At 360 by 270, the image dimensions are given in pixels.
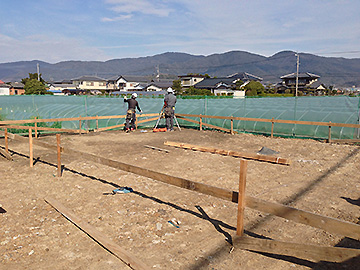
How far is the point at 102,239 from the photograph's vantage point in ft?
15.1

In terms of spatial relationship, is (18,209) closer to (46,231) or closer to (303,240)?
(46,231)

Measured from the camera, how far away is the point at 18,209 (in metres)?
5.97

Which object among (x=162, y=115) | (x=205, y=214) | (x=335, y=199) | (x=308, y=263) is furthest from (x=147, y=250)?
(x=162, y=115)

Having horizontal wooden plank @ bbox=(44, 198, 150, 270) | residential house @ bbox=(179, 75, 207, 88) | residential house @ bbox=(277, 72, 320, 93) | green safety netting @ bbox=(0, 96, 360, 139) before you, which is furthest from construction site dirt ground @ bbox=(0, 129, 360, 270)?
residential house @ bbox=(179, 75, 207, 88)

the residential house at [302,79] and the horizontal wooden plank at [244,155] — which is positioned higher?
the residential house at [302,79]

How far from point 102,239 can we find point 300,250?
9.32 ft

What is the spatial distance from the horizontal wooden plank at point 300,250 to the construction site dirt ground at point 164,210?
163 mm

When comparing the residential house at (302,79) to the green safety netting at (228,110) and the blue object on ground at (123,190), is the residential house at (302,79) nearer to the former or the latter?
the green safety netting at (228,110)

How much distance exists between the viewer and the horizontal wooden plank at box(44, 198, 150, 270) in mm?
3994

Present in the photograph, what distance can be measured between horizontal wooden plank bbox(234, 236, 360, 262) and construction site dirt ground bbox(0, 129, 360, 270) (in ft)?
0.54

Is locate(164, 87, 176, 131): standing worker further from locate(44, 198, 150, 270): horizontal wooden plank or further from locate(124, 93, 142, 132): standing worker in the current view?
locate(44, 198, 150, 270): horizontal wooden plank

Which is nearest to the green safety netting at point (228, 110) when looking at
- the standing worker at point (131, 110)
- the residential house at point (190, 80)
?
the standing worker at point (131, 110)

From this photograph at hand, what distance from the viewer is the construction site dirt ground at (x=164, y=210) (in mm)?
4266

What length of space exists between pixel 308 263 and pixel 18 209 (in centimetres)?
533
